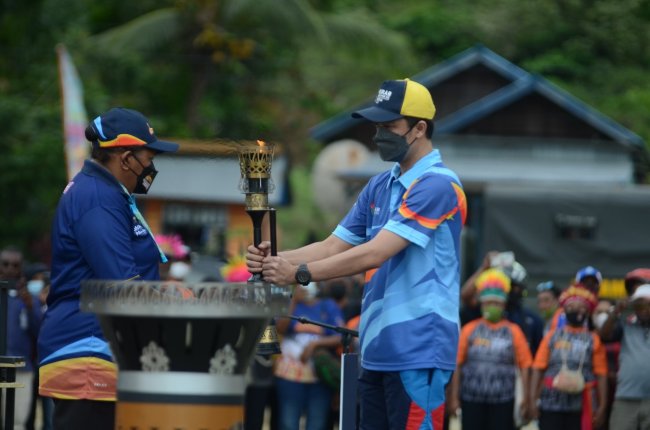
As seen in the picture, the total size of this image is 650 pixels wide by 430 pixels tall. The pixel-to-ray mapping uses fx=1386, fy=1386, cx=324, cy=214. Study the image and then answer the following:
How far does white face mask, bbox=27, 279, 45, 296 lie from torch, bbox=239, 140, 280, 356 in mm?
8050

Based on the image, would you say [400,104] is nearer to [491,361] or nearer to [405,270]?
[405,270]

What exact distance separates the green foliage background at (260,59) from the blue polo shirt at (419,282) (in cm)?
1421

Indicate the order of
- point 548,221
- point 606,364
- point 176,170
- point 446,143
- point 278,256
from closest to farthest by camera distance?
1. point 278,256
2. point 606,364
3. point 548,221
4. point 446,143
5. point 176,170

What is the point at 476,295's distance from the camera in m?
12.7

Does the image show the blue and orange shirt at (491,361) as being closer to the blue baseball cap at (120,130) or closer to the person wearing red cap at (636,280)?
the person wearing red cap at (636,280)

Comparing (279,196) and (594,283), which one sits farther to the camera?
(279,196)

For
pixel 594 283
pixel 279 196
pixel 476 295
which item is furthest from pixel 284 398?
pixel 279 196

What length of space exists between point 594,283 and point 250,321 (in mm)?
8035

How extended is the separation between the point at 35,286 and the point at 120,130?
→ 831cm

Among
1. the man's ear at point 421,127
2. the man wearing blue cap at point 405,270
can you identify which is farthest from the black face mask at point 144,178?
the man's ear at point 421,127

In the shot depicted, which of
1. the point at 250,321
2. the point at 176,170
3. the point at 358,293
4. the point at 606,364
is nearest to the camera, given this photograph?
the point at 250,321

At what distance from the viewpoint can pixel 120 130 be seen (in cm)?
628

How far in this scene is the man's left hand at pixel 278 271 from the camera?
243 inches

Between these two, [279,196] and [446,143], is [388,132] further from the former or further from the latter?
[279,196]
